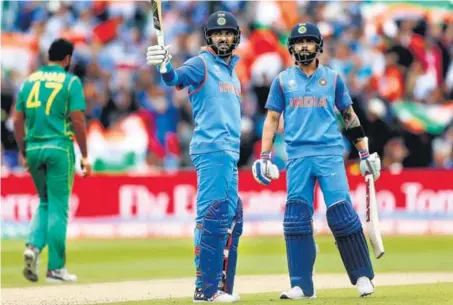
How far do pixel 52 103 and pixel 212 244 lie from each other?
369 cm

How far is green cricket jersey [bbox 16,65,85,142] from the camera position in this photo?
12.9 meters

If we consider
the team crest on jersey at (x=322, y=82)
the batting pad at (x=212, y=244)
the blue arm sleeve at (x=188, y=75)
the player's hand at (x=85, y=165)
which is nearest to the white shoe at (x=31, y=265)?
the player's hand at (x=85, y=165)

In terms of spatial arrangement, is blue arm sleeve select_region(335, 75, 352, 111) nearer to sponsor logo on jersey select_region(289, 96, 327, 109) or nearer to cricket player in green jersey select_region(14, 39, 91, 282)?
sponsor logo on jersey select_region(289, 96, 327, 109)

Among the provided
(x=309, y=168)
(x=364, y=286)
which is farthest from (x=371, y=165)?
(x=364, y=286)

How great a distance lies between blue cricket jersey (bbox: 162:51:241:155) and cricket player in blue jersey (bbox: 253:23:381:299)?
570 mm

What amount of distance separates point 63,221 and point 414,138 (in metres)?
10.0

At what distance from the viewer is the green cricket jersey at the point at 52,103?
1288 cm

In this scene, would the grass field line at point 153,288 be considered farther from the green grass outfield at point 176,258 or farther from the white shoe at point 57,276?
the green grass outfield at point 176,258

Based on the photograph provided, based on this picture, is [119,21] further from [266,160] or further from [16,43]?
[266,160]

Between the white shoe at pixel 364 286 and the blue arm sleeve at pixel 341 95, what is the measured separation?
1.50 meters

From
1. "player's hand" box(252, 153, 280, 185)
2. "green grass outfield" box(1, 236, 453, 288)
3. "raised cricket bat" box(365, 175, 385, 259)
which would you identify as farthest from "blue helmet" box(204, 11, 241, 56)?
"green grass outfield" box(1, 236, 453, 288)

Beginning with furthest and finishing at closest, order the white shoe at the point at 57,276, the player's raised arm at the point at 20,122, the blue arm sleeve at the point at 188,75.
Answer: the player's raised arm at the point at 20,122 → the white shoe at the point at 57,276 → the blue arm sleeve at the point at 188,75

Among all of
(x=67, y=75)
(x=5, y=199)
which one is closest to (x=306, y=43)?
(x=67, y=75)

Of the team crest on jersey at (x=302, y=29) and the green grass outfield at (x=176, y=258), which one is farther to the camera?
the green grass outfield at (x=176, y=258)
